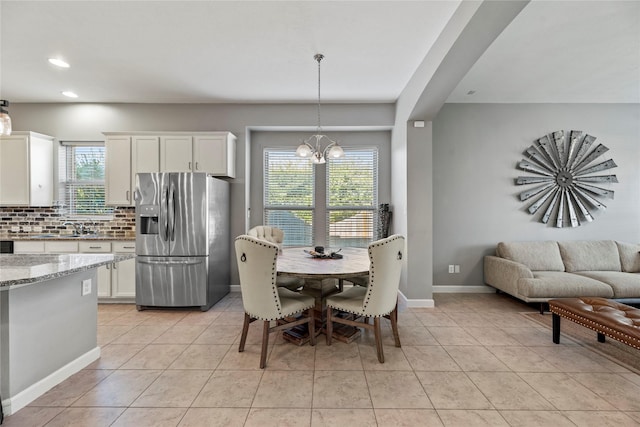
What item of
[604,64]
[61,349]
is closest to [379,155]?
[604,64]

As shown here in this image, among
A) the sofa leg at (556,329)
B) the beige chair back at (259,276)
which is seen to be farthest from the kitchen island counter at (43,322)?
the sofa leg at (556,329)

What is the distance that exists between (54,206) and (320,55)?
438cm

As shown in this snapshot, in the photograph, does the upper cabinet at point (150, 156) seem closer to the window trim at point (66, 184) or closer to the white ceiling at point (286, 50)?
the window trim at point (66, 184)

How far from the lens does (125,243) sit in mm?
3848

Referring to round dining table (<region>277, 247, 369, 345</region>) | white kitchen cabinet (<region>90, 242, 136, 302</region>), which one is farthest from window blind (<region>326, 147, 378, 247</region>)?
white kitchen cabinet (<region>90, 242, 136, 302</region>)

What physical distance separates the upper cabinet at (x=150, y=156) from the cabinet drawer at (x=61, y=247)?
67 centimetres

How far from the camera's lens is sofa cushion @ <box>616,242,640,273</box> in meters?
4.01

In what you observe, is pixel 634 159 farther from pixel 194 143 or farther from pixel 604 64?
pixel 194 143

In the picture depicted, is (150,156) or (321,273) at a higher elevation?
(150,156)

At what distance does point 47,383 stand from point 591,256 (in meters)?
6.07

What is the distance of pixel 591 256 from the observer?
161 inches

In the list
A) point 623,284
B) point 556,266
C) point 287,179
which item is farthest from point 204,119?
point 623,284

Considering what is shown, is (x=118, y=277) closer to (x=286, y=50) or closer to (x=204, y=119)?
(x=204, y=119)

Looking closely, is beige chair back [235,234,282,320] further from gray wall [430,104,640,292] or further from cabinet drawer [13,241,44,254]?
cabinet drawer [13,241,44,254]
